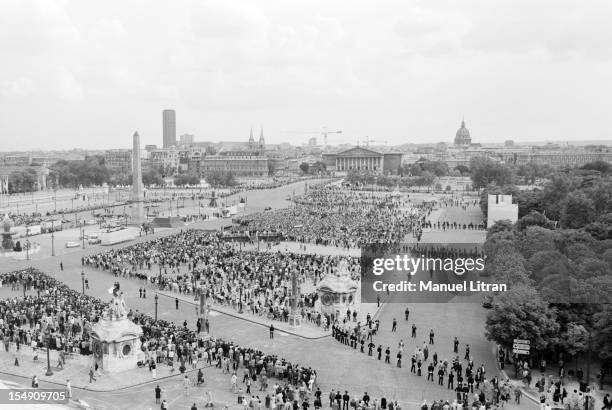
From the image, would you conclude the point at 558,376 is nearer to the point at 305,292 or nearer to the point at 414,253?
the point at 305,292

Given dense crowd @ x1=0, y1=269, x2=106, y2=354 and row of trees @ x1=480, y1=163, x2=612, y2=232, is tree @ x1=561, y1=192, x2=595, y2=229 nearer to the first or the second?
row of trees @ x1=480, y1=163, x2=612, y2=232

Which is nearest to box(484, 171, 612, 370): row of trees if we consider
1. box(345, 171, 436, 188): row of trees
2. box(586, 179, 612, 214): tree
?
box(586, 179, 612, 214): tree

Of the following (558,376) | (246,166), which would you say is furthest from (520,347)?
(246,166)

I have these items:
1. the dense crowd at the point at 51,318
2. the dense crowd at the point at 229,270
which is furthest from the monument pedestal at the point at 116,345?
the dense crowd at the point at 229,270

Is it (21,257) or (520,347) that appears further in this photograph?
(21,257)

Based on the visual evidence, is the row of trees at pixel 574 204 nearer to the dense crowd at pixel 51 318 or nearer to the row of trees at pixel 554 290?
the row of trees at pixel 554 290
